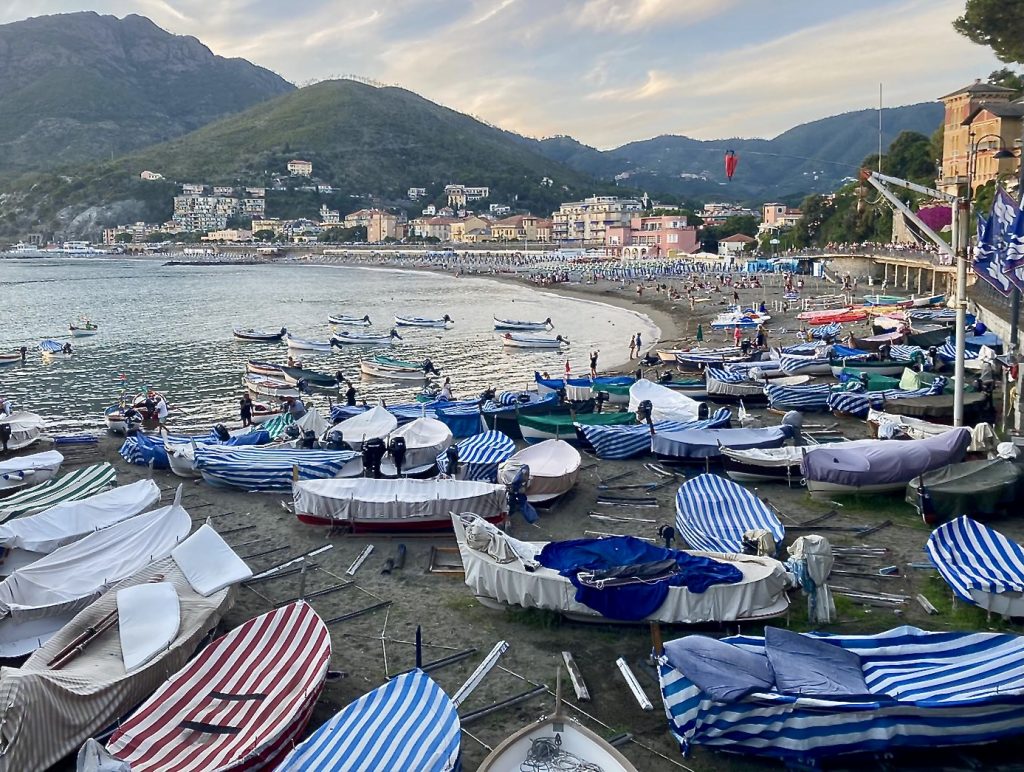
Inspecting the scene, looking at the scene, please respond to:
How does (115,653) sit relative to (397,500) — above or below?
below

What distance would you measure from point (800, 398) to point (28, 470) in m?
18.5

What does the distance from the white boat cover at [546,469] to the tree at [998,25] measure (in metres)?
35.3

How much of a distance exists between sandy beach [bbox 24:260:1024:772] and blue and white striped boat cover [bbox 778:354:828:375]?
10867 millimetres

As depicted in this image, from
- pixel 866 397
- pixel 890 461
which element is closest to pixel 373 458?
pixel 890 461

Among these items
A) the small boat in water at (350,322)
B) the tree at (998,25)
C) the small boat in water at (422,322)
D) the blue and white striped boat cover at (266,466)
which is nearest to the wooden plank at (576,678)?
the blue and white striped boat cover at (266,466)

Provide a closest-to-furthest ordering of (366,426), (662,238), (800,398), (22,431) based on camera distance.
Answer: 1. (366,426)
2. (800,398)
3. (22,431)
4. (662,238)

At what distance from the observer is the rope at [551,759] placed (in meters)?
6.38

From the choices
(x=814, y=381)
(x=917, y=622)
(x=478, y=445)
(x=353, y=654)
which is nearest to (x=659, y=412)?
(x=478, y=445)

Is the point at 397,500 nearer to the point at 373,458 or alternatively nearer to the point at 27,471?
the point at 373,458

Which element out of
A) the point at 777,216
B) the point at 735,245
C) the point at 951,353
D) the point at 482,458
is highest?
the point at 777,216

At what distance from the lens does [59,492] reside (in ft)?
49.6

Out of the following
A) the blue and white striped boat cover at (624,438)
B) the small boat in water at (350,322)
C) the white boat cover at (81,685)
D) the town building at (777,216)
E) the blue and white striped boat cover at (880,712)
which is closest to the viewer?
the blue and white striped boat cover at (880,712)

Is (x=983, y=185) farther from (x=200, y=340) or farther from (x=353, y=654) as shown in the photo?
(x=353, y=654)

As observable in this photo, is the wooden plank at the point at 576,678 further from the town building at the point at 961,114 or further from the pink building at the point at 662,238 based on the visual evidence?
the pink building at the point at 662,238
